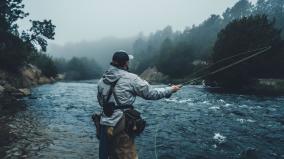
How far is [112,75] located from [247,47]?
166 ft

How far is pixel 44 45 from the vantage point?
57.4 meters

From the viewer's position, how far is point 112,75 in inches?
266

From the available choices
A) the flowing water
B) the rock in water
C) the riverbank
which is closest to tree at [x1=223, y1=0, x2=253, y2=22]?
the riverbank

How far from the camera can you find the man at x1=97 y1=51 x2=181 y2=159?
6625 millimetres

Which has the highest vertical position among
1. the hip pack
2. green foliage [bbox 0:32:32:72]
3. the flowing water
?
green foliage [bbox 0:32:32:72]

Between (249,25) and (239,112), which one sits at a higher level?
(249,25)

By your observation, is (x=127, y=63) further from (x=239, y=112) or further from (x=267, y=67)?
(x=267, y=67)

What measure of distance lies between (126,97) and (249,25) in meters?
56.1

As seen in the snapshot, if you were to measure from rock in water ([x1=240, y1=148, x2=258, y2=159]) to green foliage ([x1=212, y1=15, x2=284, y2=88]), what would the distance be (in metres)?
38.1

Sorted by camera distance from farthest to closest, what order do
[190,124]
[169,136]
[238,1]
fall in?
[238,1]
[190,124]
[169,136]

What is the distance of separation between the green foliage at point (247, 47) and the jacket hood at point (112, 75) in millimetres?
45501

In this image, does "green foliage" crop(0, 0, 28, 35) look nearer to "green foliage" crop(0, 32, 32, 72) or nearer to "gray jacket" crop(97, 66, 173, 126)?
"green foliage" crop(0, 32, 32, 72)

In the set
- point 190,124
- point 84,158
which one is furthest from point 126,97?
point 190,124

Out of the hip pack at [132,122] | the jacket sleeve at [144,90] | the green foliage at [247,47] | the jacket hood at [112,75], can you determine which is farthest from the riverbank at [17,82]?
the jacket sleeve at [144,90]
